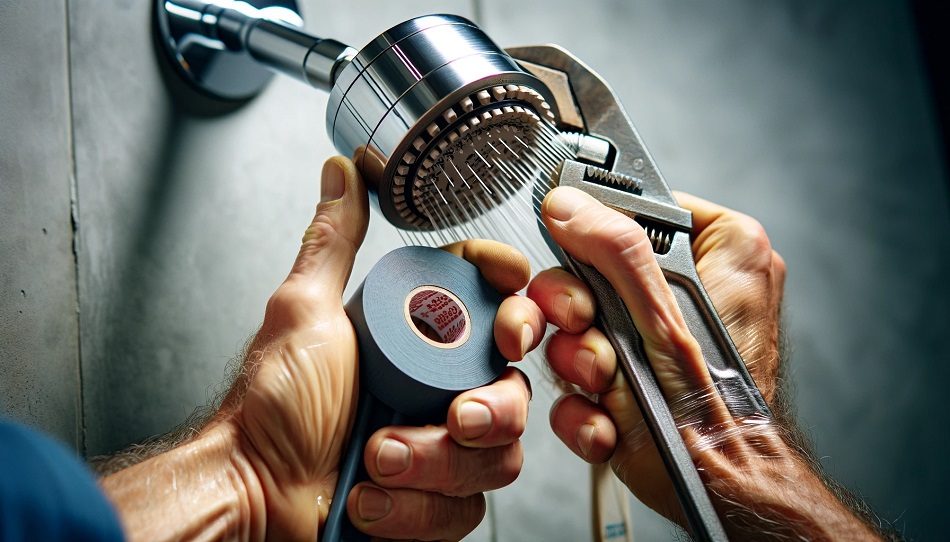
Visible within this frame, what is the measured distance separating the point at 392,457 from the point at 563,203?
251 mm

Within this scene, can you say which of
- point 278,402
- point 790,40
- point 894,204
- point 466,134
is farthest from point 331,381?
point 894,204

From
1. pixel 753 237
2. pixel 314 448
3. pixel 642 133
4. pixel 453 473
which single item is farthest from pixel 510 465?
pixel 642 133

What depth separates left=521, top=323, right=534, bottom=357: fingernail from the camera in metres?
0.54

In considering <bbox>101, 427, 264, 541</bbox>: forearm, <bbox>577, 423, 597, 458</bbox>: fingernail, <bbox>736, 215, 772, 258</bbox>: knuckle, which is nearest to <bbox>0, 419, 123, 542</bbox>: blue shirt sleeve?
<bbox>101, 427, 264, 541</bbox>: forearm

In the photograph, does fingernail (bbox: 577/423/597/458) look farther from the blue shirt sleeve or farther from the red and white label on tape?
→ the blue shirt sleeve

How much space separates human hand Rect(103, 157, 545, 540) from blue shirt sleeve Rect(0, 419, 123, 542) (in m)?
0.21

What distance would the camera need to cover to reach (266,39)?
0.66m

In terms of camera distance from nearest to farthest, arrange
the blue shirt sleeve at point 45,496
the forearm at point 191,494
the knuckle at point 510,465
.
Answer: the blue shirt sleeve at point 45,496
the forearm at point 191,494
the knuckle at point 510,465

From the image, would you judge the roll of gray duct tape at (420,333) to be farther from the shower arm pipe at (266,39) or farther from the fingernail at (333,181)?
the shower arm pipe at (266,39)

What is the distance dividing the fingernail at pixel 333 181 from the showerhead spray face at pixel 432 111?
19 mm

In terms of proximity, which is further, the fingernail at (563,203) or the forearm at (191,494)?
the fingernail at (563,203)

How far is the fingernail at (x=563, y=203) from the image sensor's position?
1.87 feet

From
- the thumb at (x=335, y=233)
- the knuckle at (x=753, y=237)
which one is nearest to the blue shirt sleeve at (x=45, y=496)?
the thumb at (x=335, y=233)

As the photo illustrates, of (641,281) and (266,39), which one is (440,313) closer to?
(641,281)
